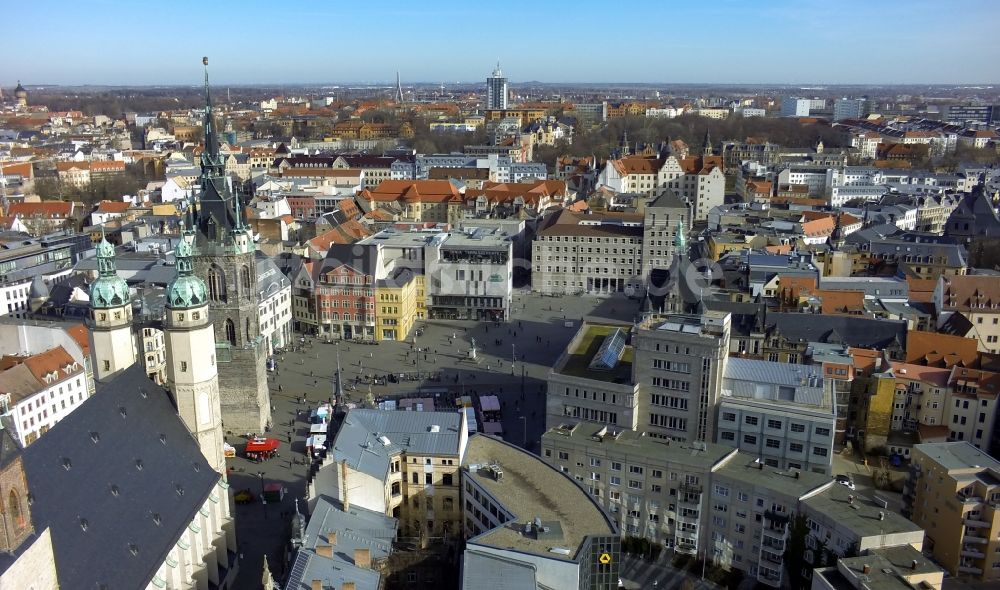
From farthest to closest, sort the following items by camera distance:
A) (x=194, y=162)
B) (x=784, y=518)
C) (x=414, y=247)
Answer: (x=194, y=162) → (x=414, y=247) → (x=784, y=518)

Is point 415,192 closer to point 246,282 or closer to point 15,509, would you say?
point 246,282

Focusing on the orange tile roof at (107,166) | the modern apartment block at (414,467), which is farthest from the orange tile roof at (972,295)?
the orange tile roof at (107,166)

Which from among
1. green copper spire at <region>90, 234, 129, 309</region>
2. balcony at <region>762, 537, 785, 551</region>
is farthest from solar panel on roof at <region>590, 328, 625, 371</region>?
green copper spire at <region>90, 234, 129, 309</region>

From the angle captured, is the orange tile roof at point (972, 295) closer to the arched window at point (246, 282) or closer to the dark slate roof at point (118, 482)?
the arched window at point (246, 282)

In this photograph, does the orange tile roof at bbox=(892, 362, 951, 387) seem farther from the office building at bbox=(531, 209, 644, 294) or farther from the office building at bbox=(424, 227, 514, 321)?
the office building at bbox=(531, 209, 644, 294)

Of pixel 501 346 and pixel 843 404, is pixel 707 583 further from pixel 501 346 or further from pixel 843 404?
pixel 501 346

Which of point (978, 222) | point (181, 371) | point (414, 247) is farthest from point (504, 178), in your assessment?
point (181, 371)
